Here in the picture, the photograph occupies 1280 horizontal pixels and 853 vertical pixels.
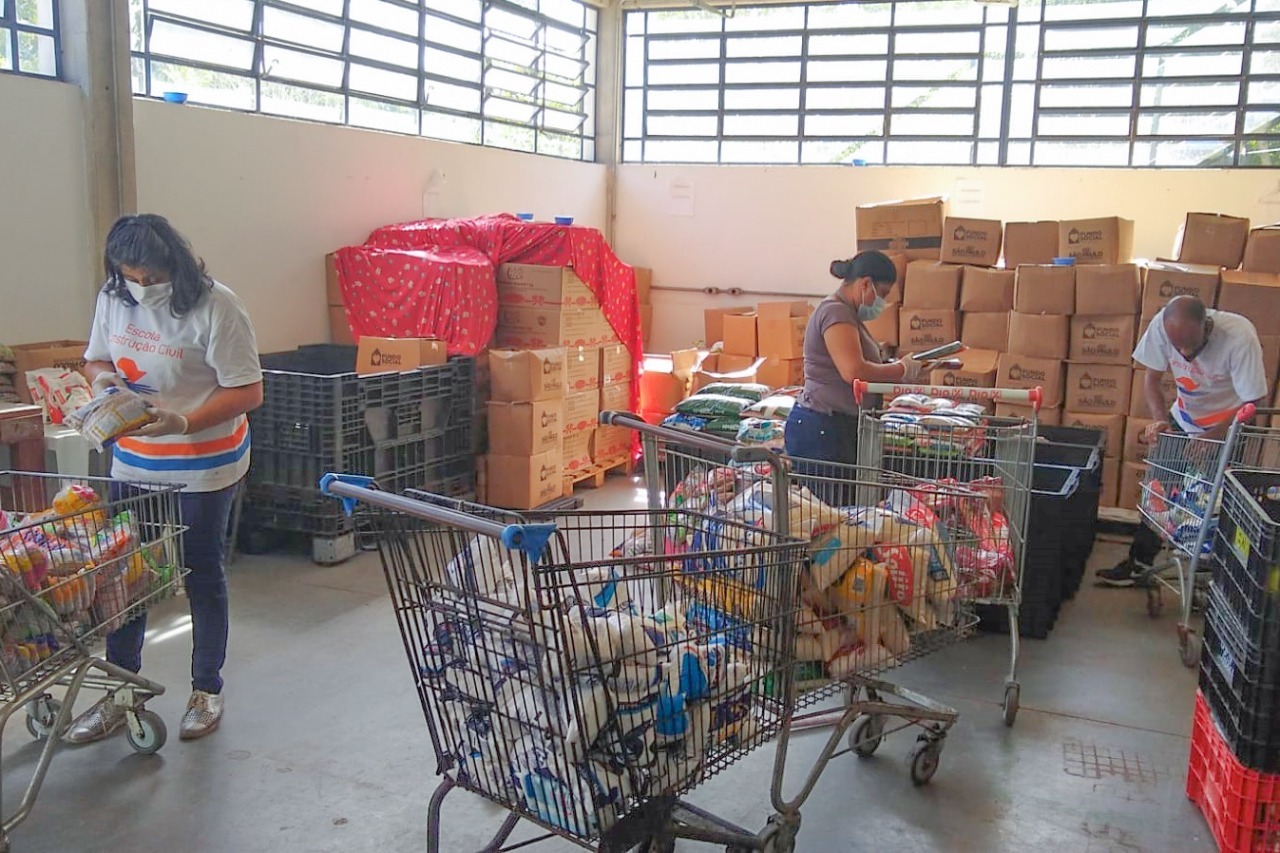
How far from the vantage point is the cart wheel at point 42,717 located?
10.1 ft

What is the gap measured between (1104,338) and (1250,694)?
3.96m

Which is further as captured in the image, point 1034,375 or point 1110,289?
point 1034,375

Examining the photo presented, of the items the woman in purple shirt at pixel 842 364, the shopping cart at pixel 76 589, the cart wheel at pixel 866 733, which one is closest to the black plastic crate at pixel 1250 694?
the cart wheel at pixel 866 733

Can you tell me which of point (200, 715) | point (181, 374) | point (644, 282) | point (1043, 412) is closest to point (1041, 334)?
point (1043, 412)

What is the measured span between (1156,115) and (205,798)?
7.44 metres

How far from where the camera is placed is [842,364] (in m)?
3.82

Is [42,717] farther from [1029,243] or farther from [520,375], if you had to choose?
[1029,243]

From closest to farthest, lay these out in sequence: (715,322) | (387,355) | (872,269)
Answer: (872,269) → (387,355) → (715,322)

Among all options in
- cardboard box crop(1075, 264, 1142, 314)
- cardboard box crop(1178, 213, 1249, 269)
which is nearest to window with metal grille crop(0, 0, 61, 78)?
cardboard box crop(1075, 264, 1142, 314)

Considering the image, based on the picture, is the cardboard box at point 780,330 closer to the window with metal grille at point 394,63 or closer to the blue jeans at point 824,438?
the window with metal grille at point 394,63

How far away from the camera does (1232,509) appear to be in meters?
2.75

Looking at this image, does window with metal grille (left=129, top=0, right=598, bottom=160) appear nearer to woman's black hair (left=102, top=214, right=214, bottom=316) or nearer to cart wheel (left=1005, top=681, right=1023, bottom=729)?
woman's black hair (left=102, top=214, right=214, bottom=316)

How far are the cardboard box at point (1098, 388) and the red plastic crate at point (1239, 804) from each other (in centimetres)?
367

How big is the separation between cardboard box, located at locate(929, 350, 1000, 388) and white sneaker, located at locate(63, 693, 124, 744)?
188 inches
